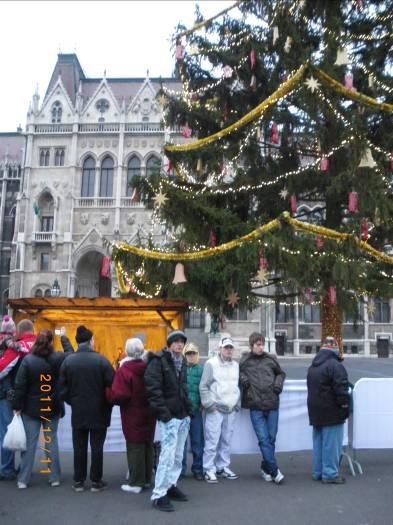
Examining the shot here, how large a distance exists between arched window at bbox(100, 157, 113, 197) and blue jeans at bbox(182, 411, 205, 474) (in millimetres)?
34571

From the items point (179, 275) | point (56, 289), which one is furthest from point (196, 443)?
point (56, 289)

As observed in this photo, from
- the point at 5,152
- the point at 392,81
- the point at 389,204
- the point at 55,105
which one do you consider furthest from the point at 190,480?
the point at 5,152

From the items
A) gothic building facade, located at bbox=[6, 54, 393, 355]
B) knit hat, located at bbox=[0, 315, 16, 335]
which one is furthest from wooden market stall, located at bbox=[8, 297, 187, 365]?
gothic building facade, located at bbox=[6, 54, 393, 355]

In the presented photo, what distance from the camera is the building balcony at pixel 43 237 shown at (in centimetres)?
3900

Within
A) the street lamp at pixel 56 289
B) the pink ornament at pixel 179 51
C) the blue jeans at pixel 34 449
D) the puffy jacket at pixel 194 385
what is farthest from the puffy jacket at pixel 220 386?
the street lamp at pixel 56 289

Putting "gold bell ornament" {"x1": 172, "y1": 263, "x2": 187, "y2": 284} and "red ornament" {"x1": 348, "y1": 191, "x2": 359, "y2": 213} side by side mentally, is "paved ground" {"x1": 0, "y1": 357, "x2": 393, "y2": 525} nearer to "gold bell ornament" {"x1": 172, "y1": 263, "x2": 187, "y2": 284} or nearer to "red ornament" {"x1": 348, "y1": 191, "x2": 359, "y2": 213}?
"gold bell ornament" {"x1": 172, "y1": 263, "x2": 187, "y2": 284}

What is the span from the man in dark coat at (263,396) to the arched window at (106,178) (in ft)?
114

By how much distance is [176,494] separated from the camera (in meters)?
5.25

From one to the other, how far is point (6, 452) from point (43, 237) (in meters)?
34.7

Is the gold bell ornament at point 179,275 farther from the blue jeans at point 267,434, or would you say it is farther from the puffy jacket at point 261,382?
the blue jeans at point 267,434

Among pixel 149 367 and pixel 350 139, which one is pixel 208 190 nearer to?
pixel 350 139

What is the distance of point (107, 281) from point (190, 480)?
35.3 m

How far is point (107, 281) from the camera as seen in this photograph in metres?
40.7

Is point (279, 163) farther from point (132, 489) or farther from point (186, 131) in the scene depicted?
point (132, 489)
